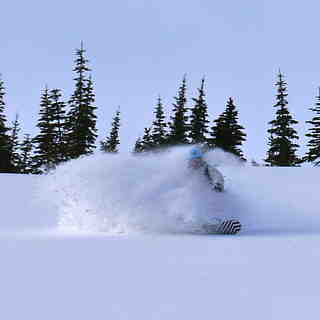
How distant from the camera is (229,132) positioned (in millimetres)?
45375

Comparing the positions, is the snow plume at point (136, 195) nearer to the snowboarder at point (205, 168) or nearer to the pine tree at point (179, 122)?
the snowboarder at point (205, 168)

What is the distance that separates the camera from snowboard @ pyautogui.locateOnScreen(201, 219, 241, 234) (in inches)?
337

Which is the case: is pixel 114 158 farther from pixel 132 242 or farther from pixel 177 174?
pixel 132 242

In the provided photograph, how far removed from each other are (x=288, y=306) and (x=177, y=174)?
551 centimetres

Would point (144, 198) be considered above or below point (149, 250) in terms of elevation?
above

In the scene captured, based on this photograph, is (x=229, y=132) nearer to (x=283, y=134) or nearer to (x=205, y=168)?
(x=283, y=134)

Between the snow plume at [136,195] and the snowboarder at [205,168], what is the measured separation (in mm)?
125

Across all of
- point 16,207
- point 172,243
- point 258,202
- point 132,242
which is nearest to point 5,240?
point 132,242

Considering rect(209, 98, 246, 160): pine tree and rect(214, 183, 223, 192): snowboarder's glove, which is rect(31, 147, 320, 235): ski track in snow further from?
rect(209, 98, 246, 160): pine tree

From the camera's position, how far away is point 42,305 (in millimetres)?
3646

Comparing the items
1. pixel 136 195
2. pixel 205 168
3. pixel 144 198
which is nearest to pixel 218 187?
pixel 205 168

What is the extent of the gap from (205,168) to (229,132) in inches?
1447

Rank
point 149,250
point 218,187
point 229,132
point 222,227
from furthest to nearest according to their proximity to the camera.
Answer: point 229,132
point 218,187
point 222,227
point 149,250

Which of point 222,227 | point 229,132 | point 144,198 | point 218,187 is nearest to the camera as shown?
point 222,227
